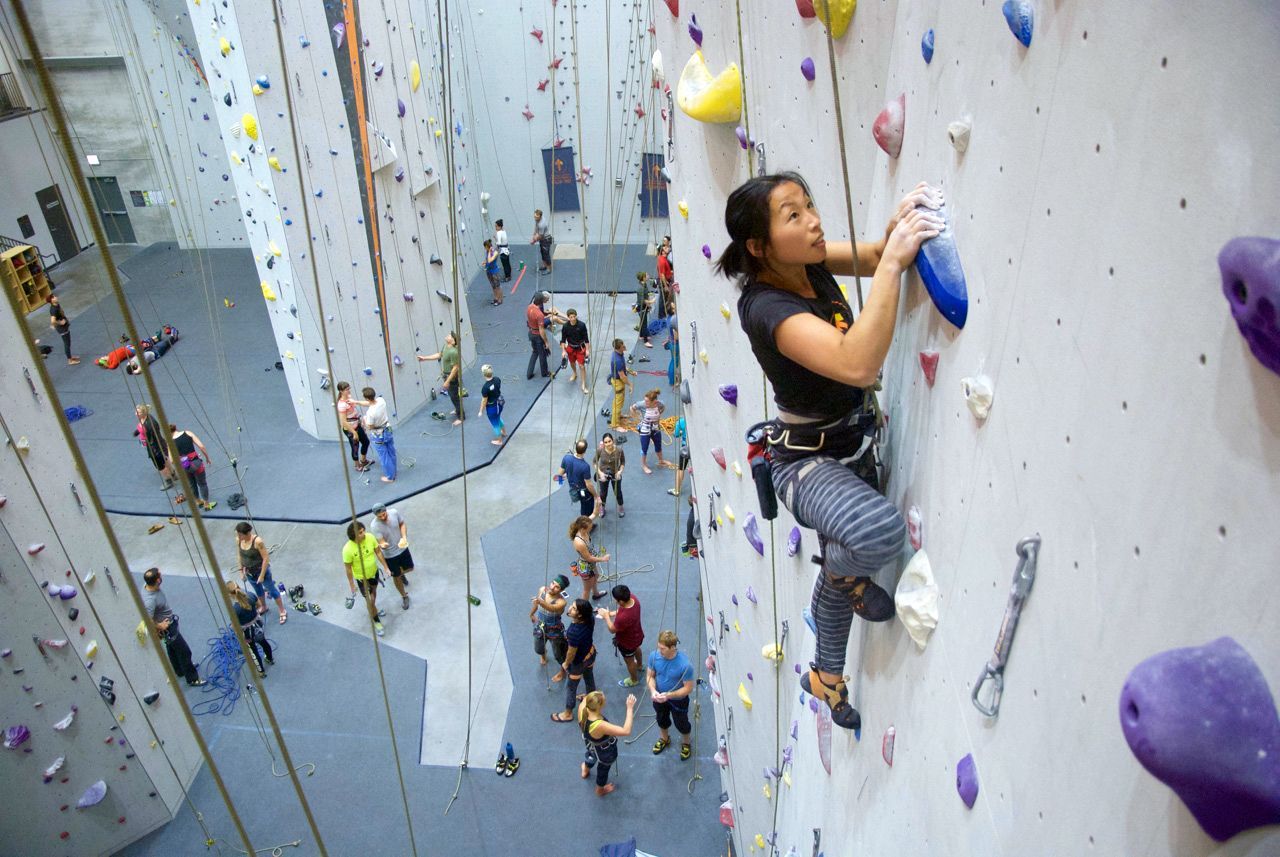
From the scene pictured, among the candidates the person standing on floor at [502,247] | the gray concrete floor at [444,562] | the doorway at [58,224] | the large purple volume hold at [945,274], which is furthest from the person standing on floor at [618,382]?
the doorway at [58,224]

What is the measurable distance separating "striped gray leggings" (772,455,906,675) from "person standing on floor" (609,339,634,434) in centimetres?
622

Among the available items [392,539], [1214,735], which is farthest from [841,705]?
[392,539]

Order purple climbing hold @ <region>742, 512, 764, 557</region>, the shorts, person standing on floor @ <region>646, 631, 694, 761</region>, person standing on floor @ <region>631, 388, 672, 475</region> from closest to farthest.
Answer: purple climbing hold @ <region>742, 512, 764, 557</region> < person standing on floor @ <region>646, 631, 694, 761</region> < the shorts < person standing on floor @ <region>631, 388, 672, 475</region>

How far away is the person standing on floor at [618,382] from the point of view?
27.2 ft

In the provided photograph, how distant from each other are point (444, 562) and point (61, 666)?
2963mm

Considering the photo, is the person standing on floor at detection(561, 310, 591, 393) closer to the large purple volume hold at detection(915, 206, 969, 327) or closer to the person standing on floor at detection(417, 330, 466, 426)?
the person standing on floor at detection(417, 330, 466, 426)

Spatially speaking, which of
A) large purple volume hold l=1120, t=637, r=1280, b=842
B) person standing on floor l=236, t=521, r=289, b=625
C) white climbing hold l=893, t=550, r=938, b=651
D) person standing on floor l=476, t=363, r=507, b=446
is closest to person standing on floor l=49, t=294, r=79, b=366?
person standing on floor l=476, t=363, r=507, b=446

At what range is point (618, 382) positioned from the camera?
336 inches

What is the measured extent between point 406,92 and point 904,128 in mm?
7912

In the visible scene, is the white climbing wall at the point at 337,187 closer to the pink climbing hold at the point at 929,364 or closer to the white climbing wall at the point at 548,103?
the white climbing wall at the point at 548,103

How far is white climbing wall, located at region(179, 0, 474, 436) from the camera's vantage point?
708cm

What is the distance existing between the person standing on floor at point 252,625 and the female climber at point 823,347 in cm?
481

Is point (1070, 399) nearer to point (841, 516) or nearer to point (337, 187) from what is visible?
point (841, 516)

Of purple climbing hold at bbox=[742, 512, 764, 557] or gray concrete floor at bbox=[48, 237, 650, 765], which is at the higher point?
purple climbing hold at bbox=[742, 512, 764, 557]
